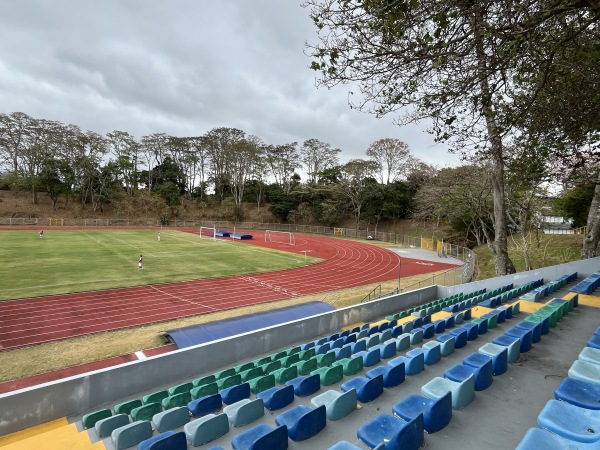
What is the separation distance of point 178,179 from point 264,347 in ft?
215

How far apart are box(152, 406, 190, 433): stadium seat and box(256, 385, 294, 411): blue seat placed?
1025 millimetres

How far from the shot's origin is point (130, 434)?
3.89 metres

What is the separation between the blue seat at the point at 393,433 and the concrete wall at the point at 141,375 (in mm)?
5087

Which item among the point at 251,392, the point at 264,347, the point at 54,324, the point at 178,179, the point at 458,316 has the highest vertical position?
the point at 178,179

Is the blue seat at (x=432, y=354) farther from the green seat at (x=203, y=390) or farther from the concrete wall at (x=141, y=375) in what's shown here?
the concrete wall at (x=141, y=375)

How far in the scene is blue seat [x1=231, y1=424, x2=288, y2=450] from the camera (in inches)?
122

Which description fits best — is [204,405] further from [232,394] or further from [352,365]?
[352,365]

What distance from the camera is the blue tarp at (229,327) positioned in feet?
30.2

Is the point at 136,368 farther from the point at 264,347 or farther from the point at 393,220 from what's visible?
the point at 393,220

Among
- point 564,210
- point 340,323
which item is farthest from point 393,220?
point 340,323

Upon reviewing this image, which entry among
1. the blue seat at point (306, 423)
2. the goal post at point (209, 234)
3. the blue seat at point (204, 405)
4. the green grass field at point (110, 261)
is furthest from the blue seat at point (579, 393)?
the goal post at point (209, 234)

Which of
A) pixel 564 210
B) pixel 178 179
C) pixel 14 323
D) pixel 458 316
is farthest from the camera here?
pixel 178 179

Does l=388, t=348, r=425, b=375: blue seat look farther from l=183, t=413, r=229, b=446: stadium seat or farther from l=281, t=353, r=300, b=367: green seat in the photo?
l=183, t=413, r=229, b=446: stadium seat

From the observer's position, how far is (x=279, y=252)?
33094 millimetres
